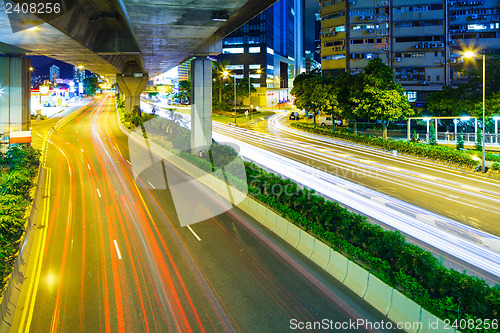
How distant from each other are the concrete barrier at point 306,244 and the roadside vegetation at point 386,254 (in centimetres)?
50

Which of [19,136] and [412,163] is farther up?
[19,136]

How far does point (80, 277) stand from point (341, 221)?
10121 mm

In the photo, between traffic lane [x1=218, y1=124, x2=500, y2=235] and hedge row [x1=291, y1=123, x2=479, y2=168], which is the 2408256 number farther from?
hedge row [x1=291, y1=123, x2=479, y2=168]

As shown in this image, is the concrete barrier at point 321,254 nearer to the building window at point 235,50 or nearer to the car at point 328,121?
the car at point 328,121

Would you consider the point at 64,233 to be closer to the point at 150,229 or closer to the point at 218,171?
the point at 150,229

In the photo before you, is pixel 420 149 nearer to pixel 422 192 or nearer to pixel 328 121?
pixel 422 192

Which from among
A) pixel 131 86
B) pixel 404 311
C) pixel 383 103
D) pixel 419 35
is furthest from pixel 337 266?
pixel 419 35

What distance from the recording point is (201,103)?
34375 mm

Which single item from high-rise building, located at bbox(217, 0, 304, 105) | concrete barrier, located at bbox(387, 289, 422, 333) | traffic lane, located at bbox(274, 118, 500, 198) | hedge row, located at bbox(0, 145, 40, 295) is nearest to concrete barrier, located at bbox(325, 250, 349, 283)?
concrete barrier, located at bbox(387, 289, 422, 333)

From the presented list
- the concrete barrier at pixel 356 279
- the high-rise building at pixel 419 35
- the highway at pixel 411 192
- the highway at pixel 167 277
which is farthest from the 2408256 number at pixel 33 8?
the high-rise building at pixel 419 35

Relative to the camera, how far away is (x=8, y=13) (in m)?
14.5

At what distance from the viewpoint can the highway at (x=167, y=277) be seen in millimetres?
10461

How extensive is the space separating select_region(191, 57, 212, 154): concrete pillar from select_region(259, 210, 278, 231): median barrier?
1747cm

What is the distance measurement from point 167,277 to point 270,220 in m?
6.52
